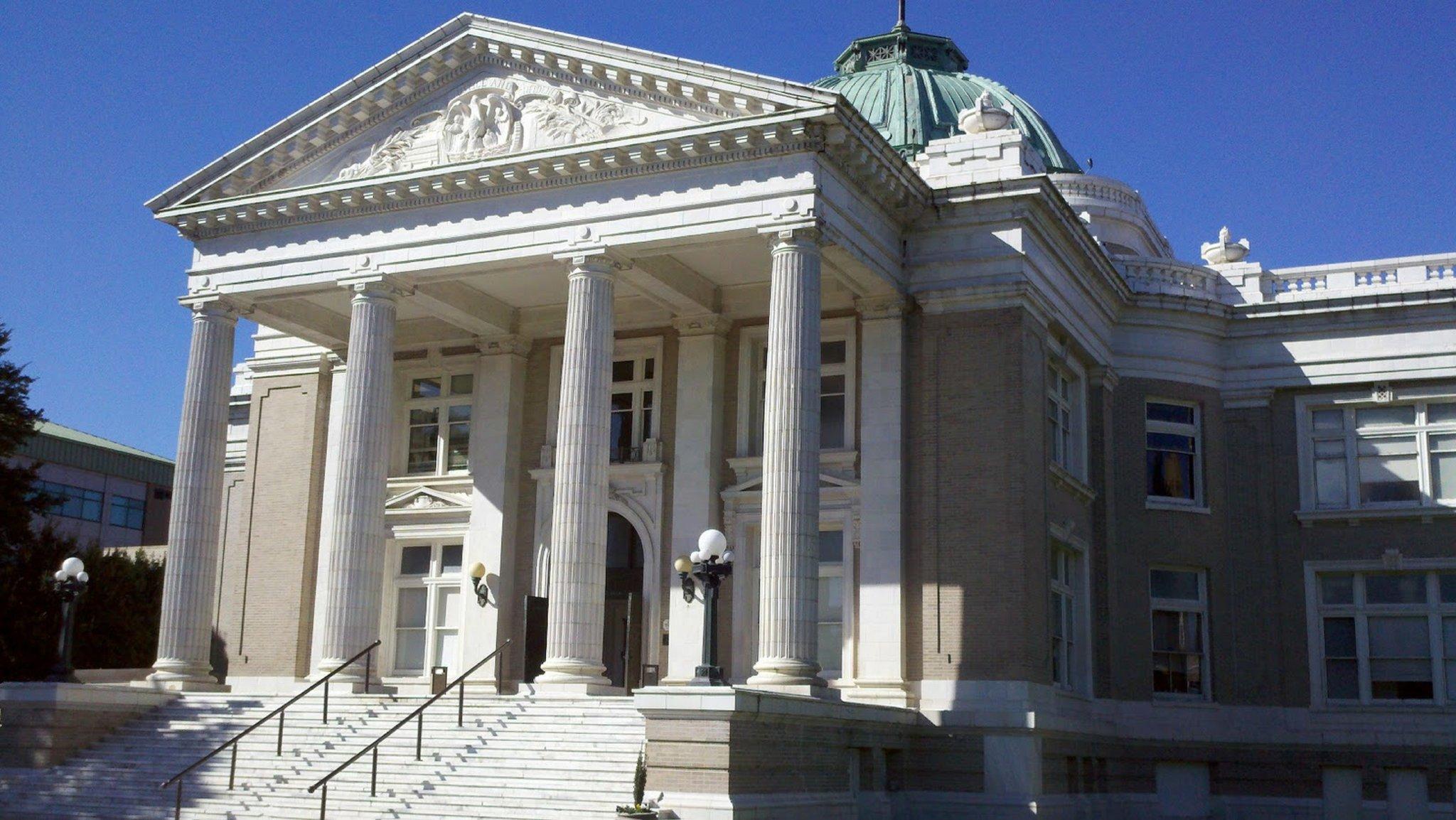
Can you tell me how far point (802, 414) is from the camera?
79.7 ft

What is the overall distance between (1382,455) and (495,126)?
18905 millimetres

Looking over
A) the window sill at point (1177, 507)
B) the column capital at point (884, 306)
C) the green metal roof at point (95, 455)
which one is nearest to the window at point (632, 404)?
the column capital at point (884, 306)

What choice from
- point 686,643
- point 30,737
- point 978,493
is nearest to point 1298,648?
point 978,493

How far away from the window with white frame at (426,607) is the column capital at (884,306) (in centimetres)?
974

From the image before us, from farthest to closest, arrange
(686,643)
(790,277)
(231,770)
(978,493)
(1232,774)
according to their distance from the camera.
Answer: (1232,774)
(686,643)
(978,493)
(790,277)
(231,770)

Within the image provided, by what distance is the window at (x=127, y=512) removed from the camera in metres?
69.0

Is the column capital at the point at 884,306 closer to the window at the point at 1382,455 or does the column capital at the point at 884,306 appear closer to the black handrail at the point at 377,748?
the black handrail at the point at 377,748

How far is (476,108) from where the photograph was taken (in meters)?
28.2

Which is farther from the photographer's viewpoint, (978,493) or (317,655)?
(317,655)

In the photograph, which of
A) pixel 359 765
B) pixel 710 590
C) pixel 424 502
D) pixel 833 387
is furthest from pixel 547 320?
pixel 710 590

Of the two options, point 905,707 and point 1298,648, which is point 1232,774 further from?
point 905,707

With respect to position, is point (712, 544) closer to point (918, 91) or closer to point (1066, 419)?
point (1066, 419)

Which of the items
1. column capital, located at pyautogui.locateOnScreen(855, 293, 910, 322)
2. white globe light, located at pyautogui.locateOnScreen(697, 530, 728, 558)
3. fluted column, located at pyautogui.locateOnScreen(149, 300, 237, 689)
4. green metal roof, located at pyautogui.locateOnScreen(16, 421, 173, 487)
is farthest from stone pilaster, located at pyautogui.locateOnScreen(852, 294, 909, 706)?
green metal roof, located at pyautogui.locateOnScreen(16, 421, 173, 487)

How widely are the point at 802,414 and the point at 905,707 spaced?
17.9 feet
